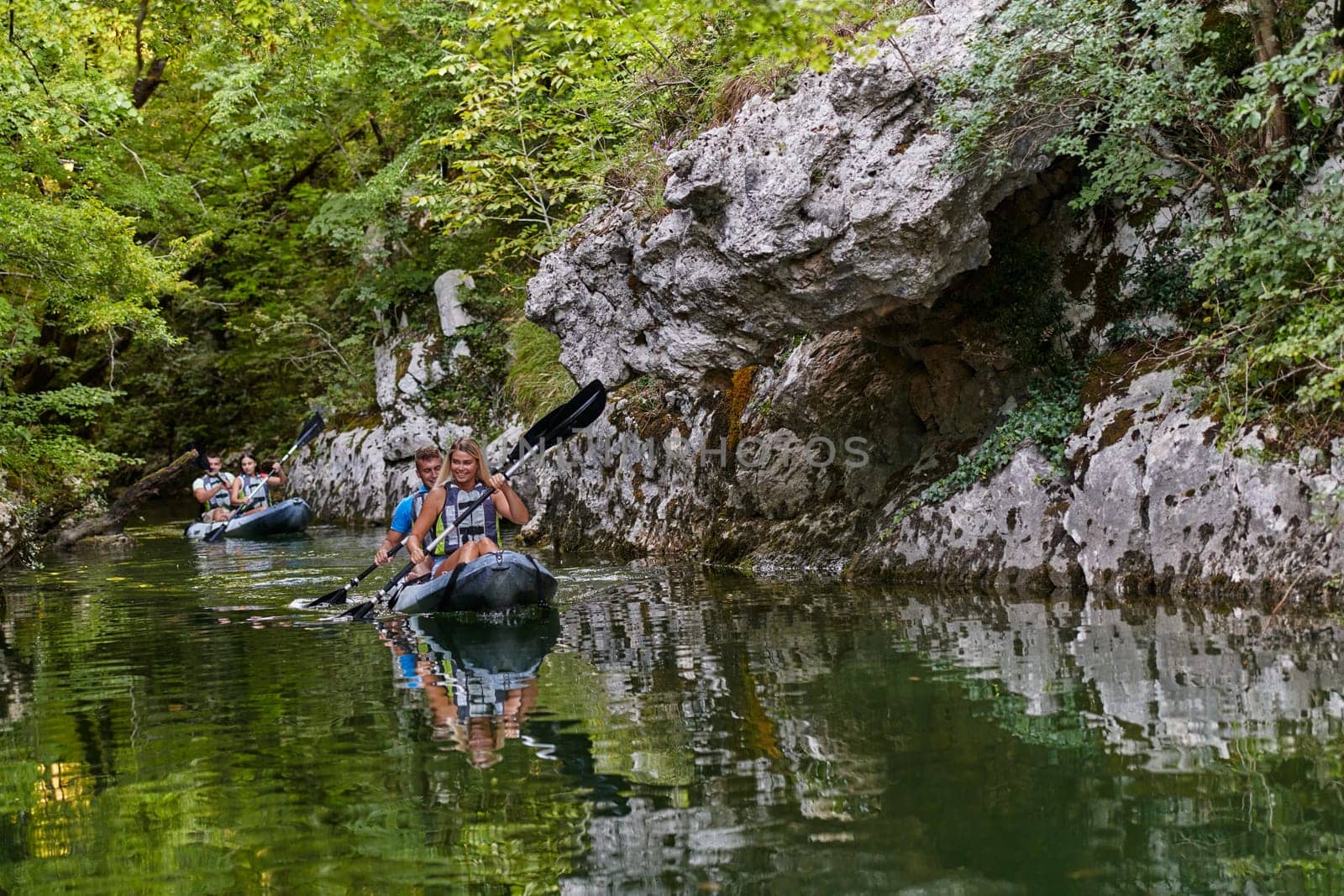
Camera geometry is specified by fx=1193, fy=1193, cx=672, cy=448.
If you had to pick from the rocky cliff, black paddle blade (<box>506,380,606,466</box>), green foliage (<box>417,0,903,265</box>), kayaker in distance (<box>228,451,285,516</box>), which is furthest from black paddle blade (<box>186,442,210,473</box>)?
black paddle blade (<box>506,380,606,466</box>)

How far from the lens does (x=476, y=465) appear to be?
32.0ft

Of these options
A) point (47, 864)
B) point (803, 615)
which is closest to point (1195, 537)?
point (803, 615)

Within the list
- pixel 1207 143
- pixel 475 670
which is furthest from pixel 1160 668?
pixel 1207 143

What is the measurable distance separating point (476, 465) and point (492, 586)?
1.22m

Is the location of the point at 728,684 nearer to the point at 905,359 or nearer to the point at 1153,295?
the point at 1153,295

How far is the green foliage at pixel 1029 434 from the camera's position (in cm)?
923

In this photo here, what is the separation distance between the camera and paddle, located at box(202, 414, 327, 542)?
61.5ft

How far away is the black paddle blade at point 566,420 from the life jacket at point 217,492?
36.9 ft

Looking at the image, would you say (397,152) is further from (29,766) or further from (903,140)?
(29,766)

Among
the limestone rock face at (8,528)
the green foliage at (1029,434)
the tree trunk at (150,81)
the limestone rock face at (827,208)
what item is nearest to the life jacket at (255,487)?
the tree trunk at (150,81)

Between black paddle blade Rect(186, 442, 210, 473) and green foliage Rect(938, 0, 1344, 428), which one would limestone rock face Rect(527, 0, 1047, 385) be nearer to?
green foliage Rect(938, 0, 1344, 428)

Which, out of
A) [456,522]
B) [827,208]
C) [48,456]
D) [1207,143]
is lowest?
[456,522]

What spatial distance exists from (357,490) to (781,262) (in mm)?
12850

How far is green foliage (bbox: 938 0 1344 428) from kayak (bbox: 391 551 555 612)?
4373 millimetres
